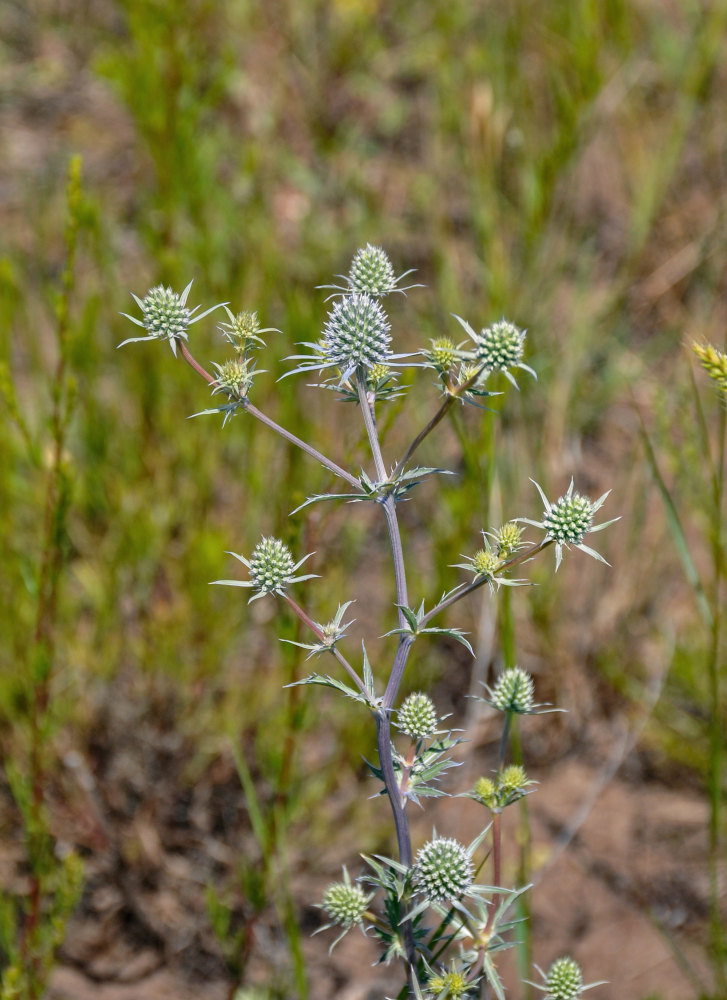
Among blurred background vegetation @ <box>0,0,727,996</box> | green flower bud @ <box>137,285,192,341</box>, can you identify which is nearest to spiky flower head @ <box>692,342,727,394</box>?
blurred background vegetation @ <box>0,0,727,996</box>

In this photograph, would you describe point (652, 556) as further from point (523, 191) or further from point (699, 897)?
point (523, 191)

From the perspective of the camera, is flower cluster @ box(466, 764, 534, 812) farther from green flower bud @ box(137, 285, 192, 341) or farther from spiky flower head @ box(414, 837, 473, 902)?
green flower bud @ box(137, 285, 192, 341)

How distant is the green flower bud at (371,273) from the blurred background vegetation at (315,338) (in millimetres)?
435

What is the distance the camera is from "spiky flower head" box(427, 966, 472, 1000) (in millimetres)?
1209

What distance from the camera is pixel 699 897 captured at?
264 centimetres

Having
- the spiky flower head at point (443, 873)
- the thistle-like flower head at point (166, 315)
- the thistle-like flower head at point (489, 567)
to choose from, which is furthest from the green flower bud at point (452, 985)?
the thistle-like flower head at point (166, 315)

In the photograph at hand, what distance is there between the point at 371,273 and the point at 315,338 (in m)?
1.23

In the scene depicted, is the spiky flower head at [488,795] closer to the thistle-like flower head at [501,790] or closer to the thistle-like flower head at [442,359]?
the thistle-like flower head at [501,790]

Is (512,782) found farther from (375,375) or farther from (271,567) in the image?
(375,375)

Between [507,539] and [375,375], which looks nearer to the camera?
[507,539]

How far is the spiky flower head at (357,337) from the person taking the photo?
123 centimetres

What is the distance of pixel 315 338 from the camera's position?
8.35 ft

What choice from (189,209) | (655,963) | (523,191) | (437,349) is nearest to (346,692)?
(437,349)

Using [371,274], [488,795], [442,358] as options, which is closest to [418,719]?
[488,795]
